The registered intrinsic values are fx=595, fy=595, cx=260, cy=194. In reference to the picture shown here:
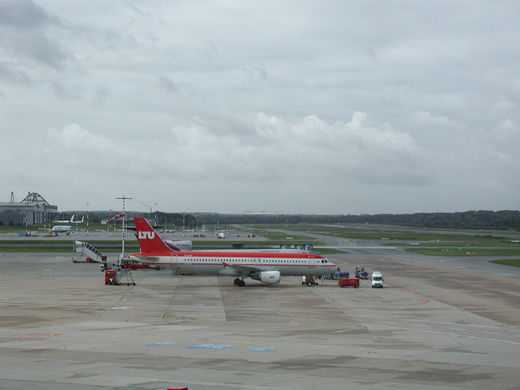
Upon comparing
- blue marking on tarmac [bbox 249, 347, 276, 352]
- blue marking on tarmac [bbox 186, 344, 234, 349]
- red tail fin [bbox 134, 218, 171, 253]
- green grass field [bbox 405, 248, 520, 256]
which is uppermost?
red tail fin [bbox 134, 218, 171, 253]

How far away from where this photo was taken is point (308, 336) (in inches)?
1337

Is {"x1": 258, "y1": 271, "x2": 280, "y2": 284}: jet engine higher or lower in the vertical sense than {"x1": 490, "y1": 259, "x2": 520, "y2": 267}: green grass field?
higher

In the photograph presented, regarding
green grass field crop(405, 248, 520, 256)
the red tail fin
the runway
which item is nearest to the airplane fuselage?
the red tail fin

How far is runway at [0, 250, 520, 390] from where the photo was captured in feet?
75.3

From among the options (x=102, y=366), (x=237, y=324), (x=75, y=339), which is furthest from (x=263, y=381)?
(x=237, y=324)

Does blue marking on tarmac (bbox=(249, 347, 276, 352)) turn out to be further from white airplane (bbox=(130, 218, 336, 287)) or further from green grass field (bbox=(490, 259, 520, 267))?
green grass field (bbox=(490, 259, 520, 267))

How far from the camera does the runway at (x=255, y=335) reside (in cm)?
2294

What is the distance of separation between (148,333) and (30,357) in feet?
29.5

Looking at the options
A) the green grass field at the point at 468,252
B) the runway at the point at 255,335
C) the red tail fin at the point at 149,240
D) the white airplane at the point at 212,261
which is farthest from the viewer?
the green grass field at the point at 468,252

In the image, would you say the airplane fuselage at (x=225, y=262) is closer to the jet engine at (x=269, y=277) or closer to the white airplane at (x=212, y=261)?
the white airplane at (x=212, y=261)

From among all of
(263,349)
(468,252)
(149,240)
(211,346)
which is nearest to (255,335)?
(211,346)

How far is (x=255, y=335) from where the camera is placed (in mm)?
34125

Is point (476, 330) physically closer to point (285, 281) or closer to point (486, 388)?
point (486, 388)

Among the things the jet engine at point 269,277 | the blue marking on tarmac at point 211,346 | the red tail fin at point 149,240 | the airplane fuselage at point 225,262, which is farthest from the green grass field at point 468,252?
the blue marking on tarmac at point 211,346
